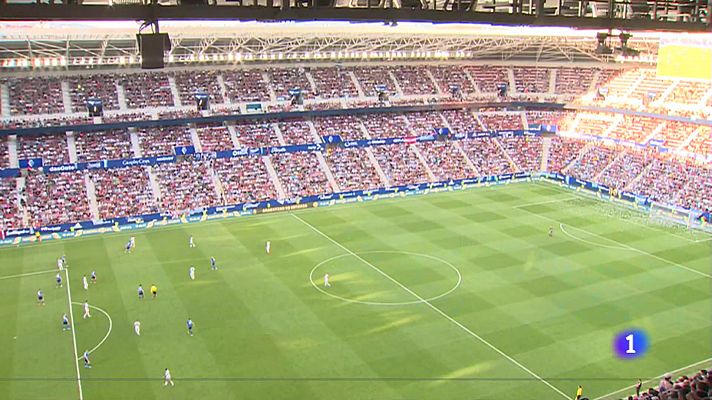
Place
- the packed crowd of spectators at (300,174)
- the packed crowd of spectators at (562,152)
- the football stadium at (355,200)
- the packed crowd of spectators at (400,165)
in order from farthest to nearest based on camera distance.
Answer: the packed crowd of spectators at (562,152) < the packed crowd of spectators at (400,165) < the packed crowd of spectators at (300,174) < the football stadium at (355,200)

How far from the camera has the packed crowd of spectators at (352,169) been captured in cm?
5188

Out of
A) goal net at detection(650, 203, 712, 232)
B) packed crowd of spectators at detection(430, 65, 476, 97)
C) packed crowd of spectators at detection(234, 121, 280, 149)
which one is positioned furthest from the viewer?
packed crowd of spectators at detection(430, 65, 476, 97)

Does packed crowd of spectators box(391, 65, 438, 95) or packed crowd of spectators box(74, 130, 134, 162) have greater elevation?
packed crowd of spectators box(391, 65, 438, 95)

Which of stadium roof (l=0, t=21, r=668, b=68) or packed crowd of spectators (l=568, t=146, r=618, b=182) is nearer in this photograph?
stadium roof (l=0, t=21, r=668, b=68)

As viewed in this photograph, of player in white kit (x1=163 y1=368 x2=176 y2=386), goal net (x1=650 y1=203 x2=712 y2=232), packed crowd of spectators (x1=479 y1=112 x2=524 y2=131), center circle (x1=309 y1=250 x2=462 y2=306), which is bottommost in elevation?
goal net (x1=650 y1=203 x2=712 y2=232)

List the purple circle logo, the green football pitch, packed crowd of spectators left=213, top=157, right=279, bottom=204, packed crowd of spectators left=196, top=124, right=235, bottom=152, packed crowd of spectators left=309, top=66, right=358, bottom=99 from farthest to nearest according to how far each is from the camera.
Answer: packed crowd of spectators left=309, top=66, right=358, bottom=99
packed crowd of spectators left=196, top=124, right=235, bottom=152
packed crowd of spectators left=213, top=157, right=279, bottom=204
the purple circle logo
the green football pitch

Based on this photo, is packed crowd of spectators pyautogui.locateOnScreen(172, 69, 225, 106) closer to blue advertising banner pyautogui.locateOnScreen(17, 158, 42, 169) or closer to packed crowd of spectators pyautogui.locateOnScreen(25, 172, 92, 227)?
packed crowd of spectators pyautogui.locateOnScreen(25, 172, 92, 227)

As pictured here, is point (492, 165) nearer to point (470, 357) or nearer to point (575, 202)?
point (575, 202)

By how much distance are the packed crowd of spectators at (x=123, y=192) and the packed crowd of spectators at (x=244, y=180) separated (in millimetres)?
5535

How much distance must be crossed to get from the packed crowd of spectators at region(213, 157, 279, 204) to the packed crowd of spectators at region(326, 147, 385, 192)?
602 cm

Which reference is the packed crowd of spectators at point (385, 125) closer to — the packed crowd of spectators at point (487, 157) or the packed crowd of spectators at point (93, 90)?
the packed crowd of spectators at point (487, 157)

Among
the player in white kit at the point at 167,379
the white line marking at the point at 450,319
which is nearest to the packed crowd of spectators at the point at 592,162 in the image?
the white line marking at the point at 450,319

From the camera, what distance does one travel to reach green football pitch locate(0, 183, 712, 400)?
22.9 metres

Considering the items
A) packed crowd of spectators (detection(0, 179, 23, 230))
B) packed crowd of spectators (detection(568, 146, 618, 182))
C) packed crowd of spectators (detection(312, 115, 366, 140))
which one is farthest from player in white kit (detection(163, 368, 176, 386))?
packed crowd of spectators (detection(568, 146, 618, 182))
